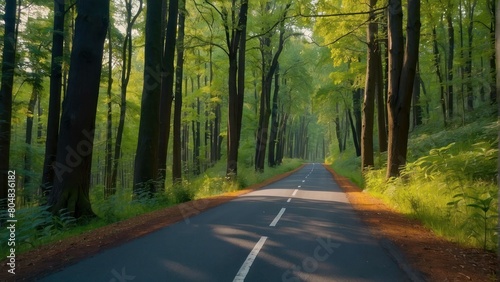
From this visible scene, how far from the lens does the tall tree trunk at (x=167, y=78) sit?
15.6m

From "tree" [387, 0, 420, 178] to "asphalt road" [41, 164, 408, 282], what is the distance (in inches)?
199

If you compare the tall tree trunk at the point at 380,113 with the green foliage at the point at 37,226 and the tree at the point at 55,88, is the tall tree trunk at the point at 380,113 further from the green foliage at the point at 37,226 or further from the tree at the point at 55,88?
the green foliage at the point at 37,226

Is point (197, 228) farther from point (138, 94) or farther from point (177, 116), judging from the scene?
point (138, 94)

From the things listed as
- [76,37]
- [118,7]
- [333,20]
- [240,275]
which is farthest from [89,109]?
[118,7]

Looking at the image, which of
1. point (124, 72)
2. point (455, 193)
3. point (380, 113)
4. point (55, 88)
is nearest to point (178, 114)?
point (124, 72)

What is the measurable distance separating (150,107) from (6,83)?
524cm

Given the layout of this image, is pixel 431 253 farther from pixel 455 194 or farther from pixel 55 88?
pixel 55 88

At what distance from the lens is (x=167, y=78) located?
16203 mm

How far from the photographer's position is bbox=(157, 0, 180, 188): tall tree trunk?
15633 millimetres

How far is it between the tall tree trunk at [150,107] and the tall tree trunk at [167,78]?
124cm

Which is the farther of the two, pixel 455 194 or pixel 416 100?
pixel 416 100

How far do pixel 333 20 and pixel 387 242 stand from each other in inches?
481

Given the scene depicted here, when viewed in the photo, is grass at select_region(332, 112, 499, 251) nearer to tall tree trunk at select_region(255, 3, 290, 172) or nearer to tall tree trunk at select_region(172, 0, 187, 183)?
tall tree trunk at select_region(172, 0, 187, 183)

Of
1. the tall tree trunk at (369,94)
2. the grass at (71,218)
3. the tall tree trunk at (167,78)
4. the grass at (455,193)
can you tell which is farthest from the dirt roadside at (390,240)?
→ the tall tree trunk at (369,94)
